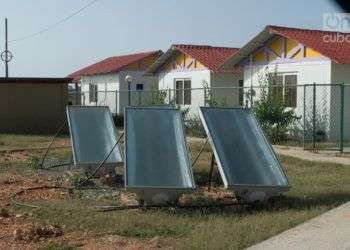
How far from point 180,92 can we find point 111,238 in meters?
22.5

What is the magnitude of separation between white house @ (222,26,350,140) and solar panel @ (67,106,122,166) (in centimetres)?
802

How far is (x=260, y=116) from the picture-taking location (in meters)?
20.9

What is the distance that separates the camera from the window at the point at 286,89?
21573mm

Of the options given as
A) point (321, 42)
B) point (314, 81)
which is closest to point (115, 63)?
point (321, 42)

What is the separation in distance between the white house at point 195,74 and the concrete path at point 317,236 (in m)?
17.8

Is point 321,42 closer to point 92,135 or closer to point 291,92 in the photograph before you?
point 291,92

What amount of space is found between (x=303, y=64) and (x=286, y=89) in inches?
41.5

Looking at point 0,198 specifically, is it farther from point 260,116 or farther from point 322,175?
point 260,116

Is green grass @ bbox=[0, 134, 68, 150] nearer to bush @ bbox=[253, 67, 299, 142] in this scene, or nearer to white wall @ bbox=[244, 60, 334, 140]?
bush @ bbox=[253, 67, 299, 142]

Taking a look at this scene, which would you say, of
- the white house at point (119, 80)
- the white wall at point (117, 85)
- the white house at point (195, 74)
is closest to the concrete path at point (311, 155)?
the white house at point (195, 74)

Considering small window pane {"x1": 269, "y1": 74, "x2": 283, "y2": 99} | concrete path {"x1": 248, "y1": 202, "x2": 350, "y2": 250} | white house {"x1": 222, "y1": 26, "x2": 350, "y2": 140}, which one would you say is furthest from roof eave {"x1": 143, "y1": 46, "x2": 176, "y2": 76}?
concrete path {"x1": 248, "y1": 202, "x2": 350, "y2": 250}

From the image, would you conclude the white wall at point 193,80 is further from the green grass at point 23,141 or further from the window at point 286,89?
the green grass at point 23,141

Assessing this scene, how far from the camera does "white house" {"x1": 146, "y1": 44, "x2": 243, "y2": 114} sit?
2794cm

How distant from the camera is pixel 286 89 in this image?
2247 centimetres
